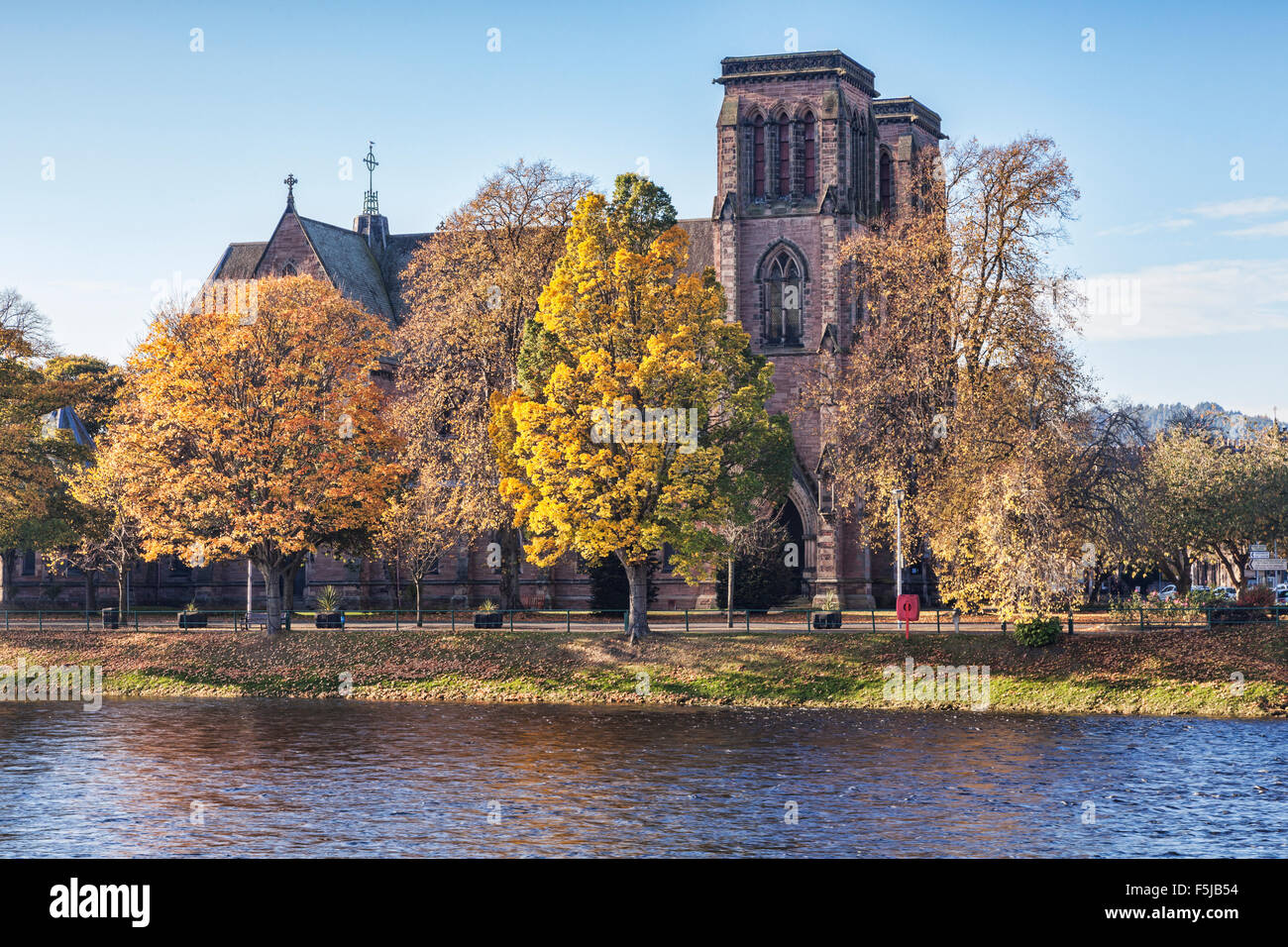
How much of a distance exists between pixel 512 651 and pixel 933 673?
48.6 feet

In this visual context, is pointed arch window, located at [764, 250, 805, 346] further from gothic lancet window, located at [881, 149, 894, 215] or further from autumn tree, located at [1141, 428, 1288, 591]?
autumn tree, located at [1141, 428, 1288, 591]

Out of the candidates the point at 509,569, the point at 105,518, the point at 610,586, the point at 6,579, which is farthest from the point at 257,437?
the point at 6,579

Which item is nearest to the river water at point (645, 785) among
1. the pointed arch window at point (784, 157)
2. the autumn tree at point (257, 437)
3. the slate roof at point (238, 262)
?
the autumn tree at point (257, 437)

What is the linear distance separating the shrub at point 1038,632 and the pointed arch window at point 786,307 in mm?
24584

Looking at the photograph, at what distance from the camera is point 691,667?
4659cm

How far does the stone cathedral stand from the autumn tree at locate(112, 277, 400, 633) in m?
13.1

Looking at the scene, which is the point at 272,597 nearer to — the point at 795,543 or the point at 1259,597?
the point at 795,543

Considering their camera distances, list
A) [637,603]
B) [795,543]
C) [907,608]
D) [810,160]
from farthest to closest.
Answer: [810,160] < [795,543] < [637,603] < [907,608]

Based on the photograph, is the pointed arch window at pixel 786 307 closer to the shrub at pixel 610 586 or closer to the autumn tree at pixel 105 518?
the shrub at pixel 610 586

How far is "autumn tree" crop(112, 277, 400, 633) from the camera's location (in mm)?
52219

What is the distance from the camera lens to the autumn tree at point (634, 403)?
47.4 metres

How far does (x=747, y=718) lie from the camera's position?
41.1 metres

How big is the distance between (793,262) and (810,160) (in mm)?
5018
